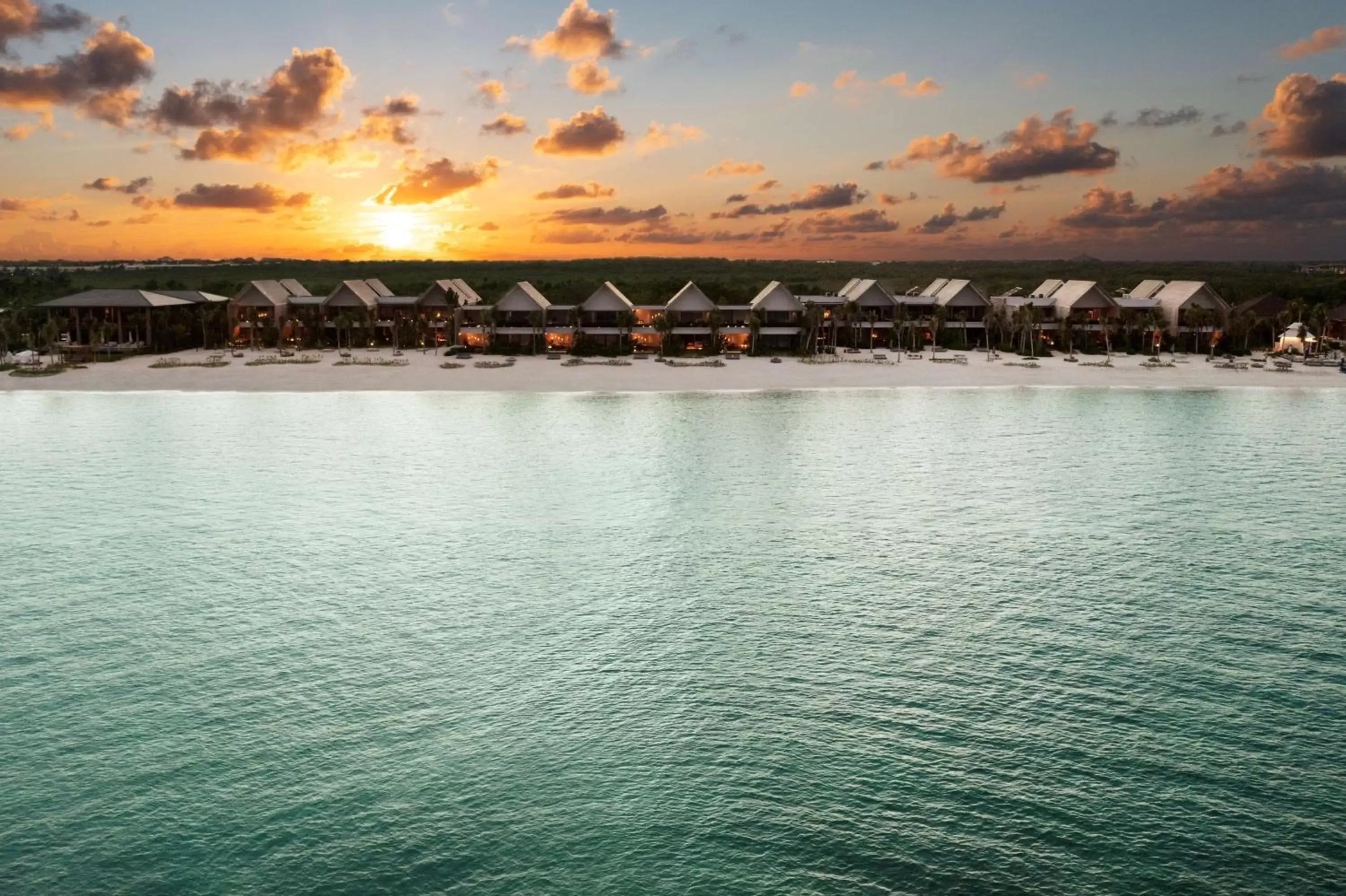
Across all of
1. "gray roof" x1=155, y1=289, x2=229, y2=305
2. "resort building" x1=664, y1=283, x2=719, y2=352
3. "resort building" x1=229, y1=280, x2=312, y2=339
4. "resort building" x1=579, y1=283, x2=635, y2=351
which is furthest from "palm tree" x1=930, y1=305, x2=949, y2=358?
"gray roof" x1=155, y1=289, x2=229, y2=305

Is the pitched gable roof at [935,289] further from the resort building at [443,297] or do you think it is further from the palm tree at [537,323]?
the resort building at [443,297]

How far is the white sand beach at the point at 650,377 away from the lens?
7675 centimetres

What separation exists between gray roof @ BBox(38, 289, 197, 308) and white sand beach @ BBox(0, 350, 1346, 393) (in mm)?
5415

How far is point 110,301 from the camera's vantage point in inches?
3605

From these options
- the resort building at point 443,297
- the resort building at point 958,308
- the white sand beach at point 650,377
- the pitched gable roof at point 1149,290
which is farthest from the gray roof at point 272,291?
the pitched gable roof at point 1149,290

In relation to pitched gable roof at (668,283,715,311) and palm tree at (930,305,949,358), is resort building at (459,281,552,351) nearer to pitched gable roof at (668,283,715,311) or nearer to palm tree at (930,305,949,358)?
pitched gable roof at (668,283,715,311)

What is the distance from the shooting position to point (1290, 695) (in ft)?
75.3

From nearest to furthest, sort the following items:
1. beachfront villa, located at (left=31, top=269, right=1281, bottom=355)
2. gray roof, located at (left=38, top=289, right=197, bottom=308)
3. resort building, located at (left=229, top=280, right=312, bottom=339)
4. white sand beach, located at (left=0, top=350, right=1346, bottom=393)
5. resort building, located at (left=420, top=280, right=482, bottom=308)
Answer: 1. white sand beach, located at (left=0, top=350, right=1346, bottom=393)
2. gray roof, located at (left=38, top=289, right=197, bottom=308)
3. beachfront villa, located at (left=31, top=269, right=1281, bottom=355)
4. resort building, located at (left=229, top=280, right=312, bottom=339)
5. resort building, located at (left=420, top=280, right=482, bottom=308)

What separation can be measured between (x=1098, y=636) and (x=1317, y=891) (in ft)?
33.6

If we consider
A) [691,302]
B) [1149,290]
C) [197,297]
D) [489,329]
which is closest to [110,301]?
[197,297]

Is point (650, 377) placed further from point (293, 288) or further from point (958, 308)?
point (293, 288)

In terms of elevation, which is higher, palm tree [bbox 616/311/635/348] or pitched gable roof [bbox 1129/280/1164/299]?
pitched gable roof [bbox 1129/280/1164/299]

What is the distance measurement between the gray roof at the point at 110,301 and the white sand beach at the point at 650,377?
5.42m

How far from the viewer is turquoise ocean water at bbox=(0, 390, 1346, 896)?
17234 millimetres
